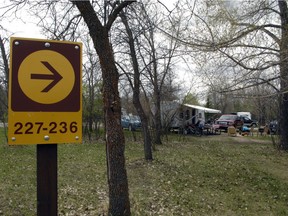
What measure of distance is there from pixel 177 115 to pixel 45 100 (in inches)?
858

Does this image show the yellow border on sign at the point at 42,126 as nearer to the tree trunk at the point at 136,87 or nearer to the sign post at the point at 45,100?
the sign post at the point at 45,100

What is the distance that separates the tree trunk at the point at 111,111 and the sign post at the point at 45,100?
1806mm

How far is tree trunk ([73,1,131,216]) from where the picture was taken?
3.84 meters

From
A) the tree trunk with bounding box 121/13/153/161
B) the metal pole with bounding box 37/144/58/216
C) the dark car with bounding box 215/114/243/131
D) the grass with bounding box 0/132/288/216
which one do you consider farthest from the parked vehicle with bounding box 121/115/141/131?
the metal pole with bounding box 37/144/58/216

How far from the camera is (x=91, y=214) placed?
4898mm

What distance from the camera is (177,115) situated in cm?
2355

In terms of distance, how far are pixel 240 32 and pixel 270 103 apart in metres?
11.0

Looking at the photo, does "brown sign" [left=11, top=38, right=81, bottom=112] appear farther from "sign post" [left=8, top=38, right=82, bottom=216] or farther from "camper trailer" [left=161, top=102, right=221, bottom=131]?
"camper trailer" [left=161, top=102, right=221, bottom=131]

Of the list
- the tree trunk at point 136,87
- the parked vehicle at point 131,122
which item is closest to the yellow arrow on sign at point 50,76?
the tree trunk at point 136,87

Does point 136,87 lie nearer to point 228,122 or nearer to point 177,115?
point 177,115

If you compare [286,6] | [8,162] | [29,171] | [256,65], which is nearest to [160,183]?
[29,171]

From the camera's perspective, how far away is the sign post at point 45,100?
1953 mm

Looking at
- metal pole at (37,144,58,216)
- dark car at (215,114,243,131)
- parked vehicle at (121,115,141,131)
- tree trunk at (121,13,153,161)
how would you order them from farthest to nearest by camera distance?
1. dark car at (215,114,243,131)
2. parked vehicle at (121,115,141,131)
3. tree trunk at (121,13,153,161)
4. metal pole at (37,144,58,216)

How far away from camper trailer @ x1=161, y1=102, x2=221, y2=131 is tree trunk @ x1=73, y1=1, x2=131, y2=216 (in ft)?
49.7
